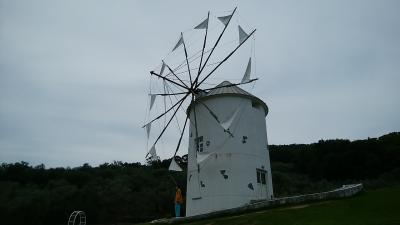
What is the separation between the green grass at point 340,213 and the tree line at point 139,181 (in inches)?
675

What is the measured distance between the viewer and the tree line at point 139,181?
44.0m

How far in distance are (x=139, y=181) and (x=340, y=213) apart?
144 ft

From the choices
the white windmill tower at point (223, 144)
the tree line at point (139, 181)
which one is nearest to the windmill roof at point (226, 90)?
the white windmill tower at point (223, 144)

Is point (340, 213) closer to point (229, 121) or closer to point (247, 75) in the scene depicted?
point (229, 121)

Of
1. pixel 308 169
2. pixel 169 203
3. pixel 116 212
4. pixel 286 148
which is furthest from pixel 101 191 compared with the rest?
pixel 286 148

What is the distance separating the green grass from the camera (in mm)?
14945

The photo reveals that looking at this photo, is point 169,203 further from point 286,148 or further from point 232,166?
point 286,148

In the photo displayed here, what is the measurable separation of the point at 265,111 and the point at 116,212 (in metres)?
25.8

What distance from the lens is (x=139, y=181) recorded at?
189ft

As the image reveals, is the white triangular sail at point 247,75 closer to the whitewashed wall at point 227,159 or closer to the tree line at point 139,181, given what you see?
the whitewashed wall at point 227,159

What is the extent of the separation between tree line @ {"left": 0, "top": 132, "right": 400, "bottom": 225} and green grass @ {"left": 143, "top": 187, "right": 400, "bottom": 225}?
17139mm

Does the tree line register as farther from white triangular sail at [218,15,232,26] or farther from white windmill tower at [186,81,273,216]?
white triangular sail at [218,15,232,26]

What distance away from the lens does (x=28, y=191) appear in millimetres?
53219

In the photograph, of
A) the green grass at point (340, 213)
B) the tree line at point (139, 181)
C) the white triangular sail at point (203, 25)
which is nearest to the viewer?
the green grass at point (340, 213)
